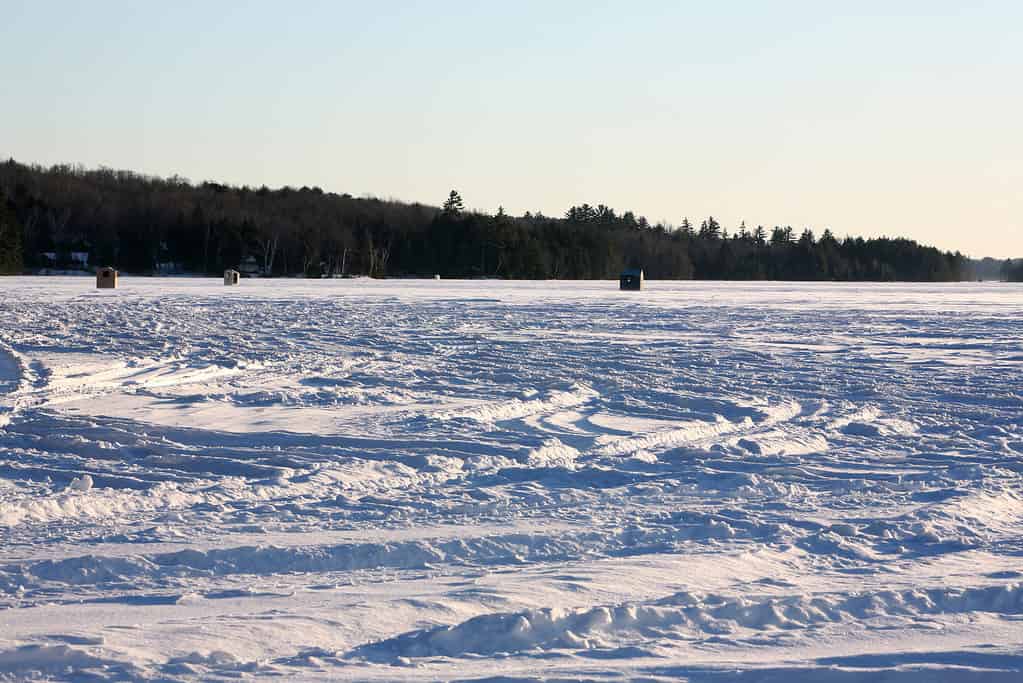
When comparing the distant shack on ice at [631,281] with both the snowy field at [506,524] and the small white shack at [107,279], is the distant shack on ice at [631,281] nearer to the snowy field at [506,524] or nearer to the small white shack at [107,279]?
the small white shack at [107,279]

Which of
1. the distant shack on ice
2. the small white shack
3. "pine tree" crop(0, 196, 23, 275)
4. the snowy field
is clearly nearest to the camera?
the snowy field

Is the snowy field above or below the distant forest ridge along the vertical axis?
below

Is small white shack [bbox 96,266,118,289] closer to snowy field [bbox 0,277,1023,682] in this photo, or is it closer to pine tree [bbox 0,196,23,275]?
pine tree [bbox 0,196,23,275]

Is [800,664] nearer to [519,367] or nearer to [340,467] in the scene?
[340,467]

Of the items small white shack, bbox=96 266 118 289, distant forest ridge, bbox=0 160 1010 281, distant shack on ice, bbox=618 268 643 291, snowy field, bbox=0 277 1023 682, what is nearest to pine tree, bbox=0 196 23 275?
distant forest ridge, bbox=0 160 1010 281

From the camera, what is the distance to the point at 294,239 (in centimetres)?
8031

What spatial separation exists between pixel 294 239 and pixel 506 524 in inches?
3055

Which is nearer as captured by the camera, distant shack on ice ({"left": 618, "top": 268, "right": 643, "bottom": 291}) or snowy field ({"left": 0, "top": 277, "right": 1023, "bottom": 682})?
snowy field ({"left": 0, "top": 277, "right": 1023, "bottom": 682})

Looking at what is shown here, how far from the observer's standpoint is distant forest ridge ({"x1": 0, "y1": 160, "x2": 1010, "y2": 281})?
75.4m

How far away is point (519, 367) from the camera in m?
11.2

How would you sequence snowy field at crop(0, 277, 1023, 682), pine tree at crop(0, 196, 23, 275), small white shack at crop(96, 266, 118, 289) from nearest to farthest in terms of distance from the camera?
snowy field at crop(0, 277, 1023, 682) → small white shack at crop(96, 266, 118, 289) → pine tree at crop(0, 196, 23, 275)

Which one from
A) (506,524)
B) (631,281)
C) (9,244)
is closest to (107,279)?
(631,281)

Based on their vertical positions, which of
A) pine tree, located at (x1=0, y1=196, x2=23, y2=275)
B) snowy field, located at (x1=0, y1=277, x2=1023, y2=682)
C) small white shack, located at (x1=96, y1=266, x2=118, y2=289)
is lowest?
snowy field, located at (x1=0, y1=277, x2=1023, y2=682)

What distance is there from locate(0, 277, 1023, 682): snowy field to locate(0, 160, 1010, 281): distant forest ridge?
5771cm
